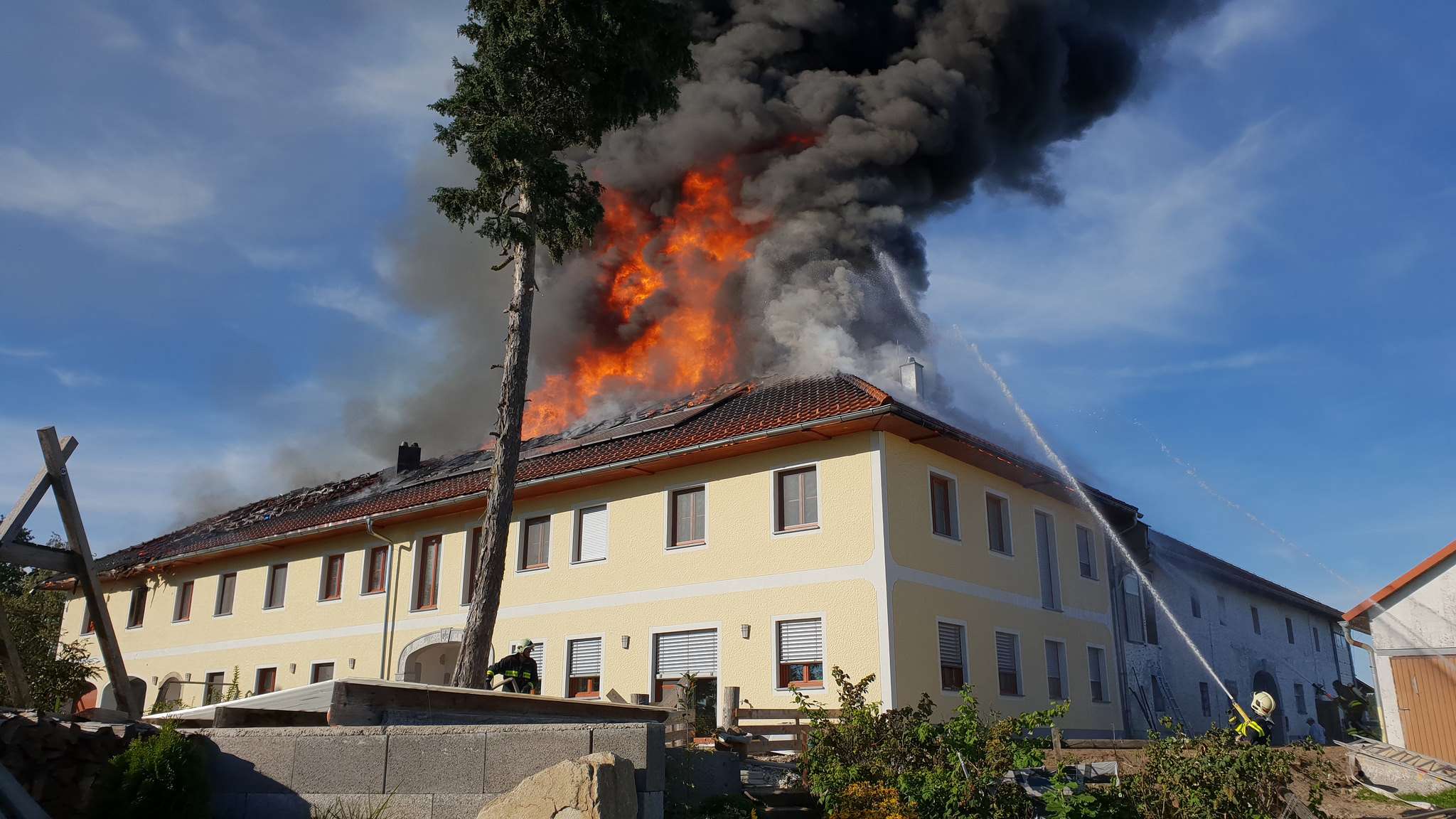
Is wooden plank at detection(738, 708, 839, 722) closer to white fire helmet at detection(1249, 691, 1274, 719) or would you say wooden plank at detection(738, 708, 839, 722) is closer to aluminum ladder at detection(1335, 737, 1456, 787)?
white fire helmet at detection(1249, 691, 1274, 719)

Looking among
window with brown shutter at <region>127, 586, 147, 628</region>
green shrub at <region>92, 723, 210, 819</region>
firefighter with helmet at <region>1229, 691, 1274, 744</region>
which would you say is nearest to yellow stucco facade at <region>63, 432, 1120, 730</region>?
window with brown shutter at <region>127, 586, 147, 628</region>

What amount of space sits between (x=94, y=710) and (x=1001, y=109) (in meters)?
25.9

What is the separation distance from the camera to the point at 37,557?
863cm

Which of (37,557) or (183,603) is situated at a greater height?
(183,603)

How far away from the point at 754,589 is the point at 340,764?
37.4 feet

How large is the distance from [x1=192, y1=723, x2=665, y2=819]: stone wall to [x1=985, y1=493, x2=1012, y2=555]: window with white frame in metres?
14.5

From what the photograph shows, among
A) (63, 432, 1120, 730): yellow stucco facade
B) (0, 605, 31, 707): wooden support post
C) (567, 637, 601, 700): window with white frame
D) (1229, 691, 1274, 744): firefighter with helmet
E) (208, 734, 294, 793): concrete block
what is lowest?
(208, 734, 294, 793): concrete block

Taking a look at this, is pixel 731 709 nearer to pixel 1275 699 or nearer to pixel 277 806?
pixel 277 806

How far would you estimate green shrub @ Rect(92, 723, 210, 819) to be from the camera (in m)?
7.26

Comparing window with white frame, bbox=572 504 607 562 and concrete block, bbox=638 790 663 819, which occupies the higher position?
window with white frame, bbox=572 504 607 562

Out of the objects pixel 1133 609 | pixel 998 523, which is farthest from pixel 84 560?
pixel 1133 609

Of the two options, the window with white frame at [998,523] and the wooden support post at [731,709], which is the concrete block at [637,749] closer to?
the wooden support post at [731,709]

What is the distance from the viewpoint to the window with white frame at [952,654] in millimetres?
18250

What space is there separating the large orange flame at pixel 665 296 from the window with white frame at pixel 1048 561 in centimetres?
823
